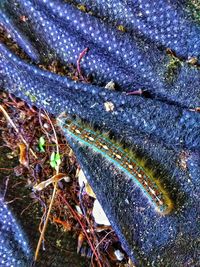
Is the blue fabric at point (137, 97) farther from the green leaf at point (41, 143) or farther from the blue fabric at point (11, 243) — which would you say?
the blue fabric at point (11, 243)

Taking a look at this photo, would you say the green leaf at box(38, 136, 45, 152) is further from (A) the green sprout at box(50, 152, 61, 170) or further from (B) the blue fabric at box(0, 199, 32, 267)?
(B) the blue fabric at box(0, 199, 32, 267)

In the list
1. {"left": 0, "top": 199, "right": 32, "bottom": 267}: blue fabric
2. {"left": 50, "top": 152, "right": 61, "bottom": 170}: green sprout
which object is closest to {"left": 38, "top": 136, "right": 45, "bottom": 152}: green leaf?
{"left": 50, "top": 152, "right": 61, "bottom": 170}: green sprout

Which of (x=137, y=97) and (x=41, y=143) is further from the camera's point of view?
(x=41, y=143)

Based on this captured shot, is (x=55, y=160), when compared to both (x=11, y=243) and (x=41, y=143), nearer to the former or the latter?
(x=41, y=143)

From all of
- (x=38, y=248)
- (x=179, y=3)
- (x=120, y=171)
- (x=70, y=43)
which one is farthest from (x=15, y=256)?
(x=179, y=3)

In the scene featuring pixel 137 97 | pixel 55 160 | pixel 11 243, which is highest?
pixel 137 97

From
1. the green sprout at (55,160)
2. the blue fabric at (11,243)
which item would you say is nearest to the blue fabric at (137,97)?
the green sprout at (55,160)

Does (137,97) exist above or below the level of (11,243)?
above

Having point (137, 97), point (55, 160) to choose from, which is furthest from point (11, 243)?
point (137, 97)
